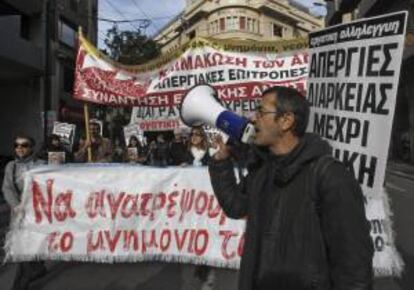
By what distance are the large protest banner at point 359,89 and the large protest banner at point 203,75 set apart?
4.68 m

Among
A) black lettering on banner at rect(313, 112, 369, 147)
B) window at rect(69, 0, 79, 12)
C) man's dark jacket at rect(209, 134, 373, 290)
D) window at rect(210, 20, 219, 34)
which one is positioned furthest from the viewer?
window at rect(210, 20, 219, 34)

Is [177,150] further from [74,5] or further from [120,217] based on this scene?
[74,5]

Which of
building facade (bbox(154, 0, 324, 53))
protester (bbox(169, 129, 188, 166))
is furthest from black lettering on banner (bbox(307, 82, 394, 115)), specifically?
building facade (bbox(154, 0, 324, 53))

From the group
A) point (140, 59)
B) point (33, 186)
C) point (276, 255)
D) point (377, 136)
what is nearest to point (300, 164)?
point (276, 255)

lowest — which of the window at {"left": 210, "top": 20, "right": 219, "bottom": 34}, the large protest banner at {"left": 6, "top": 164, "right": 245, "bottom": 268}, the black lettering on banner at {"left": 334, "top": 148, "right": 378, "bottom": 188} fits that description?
the large protest banner at {"left": 6, "top": 164, "right": 245, "bottom": 268}

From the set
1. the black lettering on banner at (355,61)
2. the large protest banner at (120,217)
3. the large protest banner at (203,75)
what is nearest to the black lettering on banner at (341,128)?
the black lettering on banner at (355,61)

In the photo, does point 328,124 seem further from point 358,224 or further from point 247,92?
point 247,92

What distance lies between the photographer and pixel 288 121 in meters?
3.19

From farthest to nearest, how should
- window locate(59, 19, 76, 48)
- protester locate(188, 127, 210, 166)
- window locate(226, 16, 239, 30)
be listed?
window locate(226, 16, 239, 30)
window locate(59, 19, 76, 48)
protester locate(188, 127, 210, 166)

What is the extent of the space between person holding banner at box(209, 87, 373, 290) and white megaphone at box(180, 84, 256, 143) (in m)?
0.42

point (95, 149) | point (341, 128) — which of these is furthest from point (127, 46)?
point (341, 128)

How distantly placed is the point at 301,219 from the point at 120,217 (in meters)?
5.11

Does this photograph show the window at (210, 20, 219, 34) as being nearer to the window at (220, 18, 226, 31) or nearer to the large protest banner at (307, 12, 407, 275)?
the window at (220, 18, 226, 31)

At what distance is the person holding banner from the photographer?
295 centimetres
